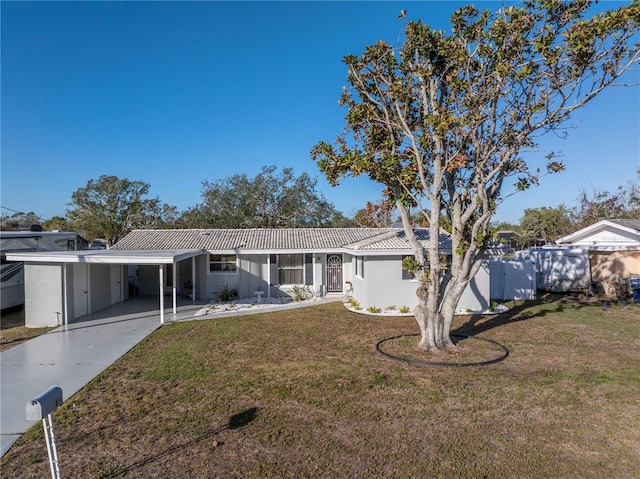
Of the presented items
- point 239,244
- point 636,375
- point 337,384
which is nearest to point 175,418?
point 337,384

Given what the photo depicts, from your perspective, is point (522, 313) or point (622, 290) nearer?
point (522, 313)

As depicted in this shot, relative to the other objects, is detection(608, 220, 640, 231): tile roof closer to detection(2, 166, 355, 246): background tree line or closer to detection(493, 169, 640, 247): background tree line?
detection(493, 169, 640, 247): background tree line

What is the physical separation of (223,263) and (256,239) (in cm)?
205

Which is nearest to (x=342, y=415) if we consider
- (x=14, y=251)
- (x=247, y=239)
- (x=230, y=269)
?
(x=230, y=269)

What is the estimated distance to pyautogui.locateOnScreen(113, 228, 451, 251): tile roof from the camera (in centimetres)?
1853

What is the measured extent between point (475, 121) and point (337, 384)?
Answer: 6.66 m

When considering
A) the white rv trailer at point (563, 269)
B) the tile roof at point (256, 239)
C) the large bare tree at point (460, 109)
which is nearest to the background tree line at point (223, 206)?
the tile roof at point (256, 239)

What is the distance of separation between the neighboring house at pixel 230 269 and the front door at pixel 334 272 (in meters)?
0.03

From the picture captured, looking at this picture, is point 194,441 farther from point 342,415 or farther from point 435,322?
point 435,322

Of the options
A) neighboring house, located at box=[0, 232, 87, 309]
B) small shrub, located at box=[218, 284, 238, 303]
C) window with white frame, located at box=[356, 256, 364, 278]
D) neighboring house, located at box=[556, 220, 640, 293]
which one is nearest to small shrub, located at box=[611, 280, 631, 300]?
neighboring house, located at box=[556, 220, 640, 293]

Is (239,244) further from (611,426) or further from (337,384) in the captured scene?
(611,426)

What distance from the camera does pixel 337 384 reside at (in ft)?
25.4

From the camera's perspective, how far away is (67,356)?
31.8 feet

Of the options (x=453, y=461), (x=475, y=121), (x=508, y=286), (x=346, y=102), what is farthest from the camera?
(x=508, y=286)
